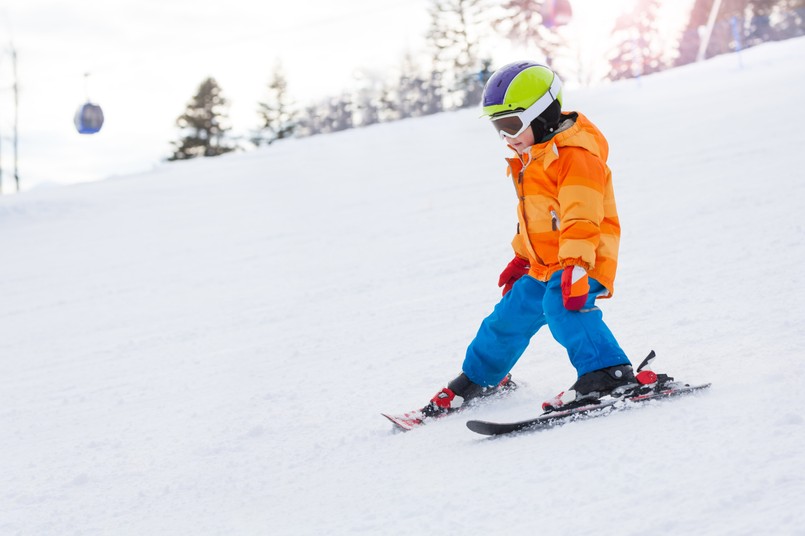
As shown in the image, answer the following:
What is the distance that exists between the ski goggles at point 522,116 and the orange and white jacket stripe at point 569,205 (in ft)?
0.33

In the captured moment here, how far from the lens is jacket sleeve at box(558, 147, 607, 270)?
98.7 inches

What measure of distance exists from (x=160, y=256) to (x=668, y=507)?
7236 millimetres

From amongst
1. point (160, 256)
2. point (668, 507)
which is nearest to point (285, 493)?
point (668, 507)

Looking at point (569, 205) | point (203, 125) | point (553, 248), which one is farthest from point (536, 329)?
point (203, 125)

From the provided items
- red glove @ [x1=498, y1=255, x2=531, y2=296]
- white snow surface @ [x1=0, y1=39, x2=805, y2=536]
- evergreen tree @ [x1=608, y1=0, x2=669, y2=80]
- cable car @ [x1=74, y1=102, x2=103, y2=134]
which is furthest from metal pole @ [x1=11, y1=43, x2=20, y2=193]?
evergreen tree @ [x1=608, y1=0, x2=669, y2=80]

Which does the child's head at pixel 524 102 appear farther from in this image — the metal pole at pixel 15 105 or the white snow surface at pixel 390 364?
the metal pole at pixel 15 105

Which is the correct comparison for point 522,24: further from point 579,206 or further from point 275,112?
point 579,206

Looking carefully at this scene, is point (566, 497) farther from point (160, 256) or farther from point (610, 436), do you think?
point (160, 256)

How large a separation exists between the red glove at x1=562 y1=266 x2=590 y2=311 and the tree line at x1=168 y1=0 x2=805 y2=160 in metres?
28.4

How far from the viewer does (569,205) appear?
101 inches

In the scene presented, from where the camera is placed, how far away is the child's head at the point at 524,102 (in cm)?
272

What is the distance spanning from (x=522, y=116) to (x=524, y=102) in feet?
0.17

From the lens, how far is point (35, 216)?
38.3 ft

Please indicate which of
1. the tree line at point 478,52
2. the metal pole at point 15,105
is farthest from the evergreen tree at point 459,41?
the metal pole at point 15,105
